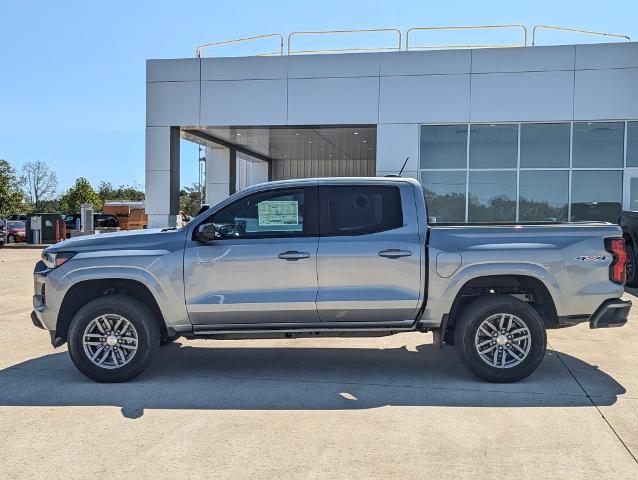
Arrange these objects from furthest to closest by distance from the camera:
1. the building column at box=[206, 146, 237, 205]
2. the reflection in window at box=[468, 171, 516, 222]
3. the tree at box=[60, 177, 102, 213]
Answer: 1. the tree at box=[60, 177, 102, 213]
2. the building column at box=[206, 146, 237, 205]
3. the reflection in window at box=[468, 171, 516, 222]

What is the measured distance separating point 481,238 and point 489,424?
1.85 metres

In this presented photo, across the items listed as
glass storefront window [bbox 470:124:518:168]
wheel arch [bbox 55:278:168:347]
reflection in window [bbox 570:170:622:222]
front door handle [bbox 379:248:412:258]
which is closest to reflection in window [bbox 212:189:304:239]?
front door handle [bbox 379:248:412:258]

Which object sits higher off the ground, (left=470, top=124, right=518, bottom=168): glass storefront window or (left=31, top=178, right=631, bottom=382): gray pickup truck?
(left=470, top=124, right=518, bottom=168): glass storefront window

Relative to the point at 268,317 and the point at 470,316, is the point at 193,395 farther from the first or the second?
the point at 470,316

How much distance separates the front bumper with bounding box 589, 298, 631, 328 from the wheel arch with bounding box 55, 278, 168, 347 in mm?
4186

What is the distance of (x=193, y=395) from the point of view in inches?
220

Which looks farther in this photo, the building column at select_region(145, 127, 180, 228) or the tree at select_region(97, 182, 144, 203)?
the tree at select_region(97, 182, 144, 203)

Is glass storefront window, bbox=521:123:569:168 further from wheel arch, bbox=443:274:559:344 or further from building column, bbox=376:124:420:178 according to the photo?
wheel arch, bbox=443:274:559:344

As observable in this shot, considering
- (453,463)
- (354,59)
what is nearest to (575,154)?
(354,59)

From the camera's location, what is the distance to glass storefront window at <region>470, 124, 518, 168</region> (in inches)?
653

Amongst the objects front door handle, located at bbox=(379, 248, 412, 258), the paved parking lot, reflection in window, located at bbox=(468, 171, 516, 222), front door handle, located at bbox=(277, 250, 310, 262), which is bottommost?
the paved parking lot

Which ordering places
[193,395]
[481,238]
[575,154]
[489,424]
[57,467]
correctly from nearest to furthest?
[57,467], [489,424], [193,395], [481,238], [575,154]

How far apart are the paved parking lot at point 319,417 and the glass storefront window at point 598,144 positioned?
9997 mm

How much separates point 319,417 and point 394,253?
1.74m
